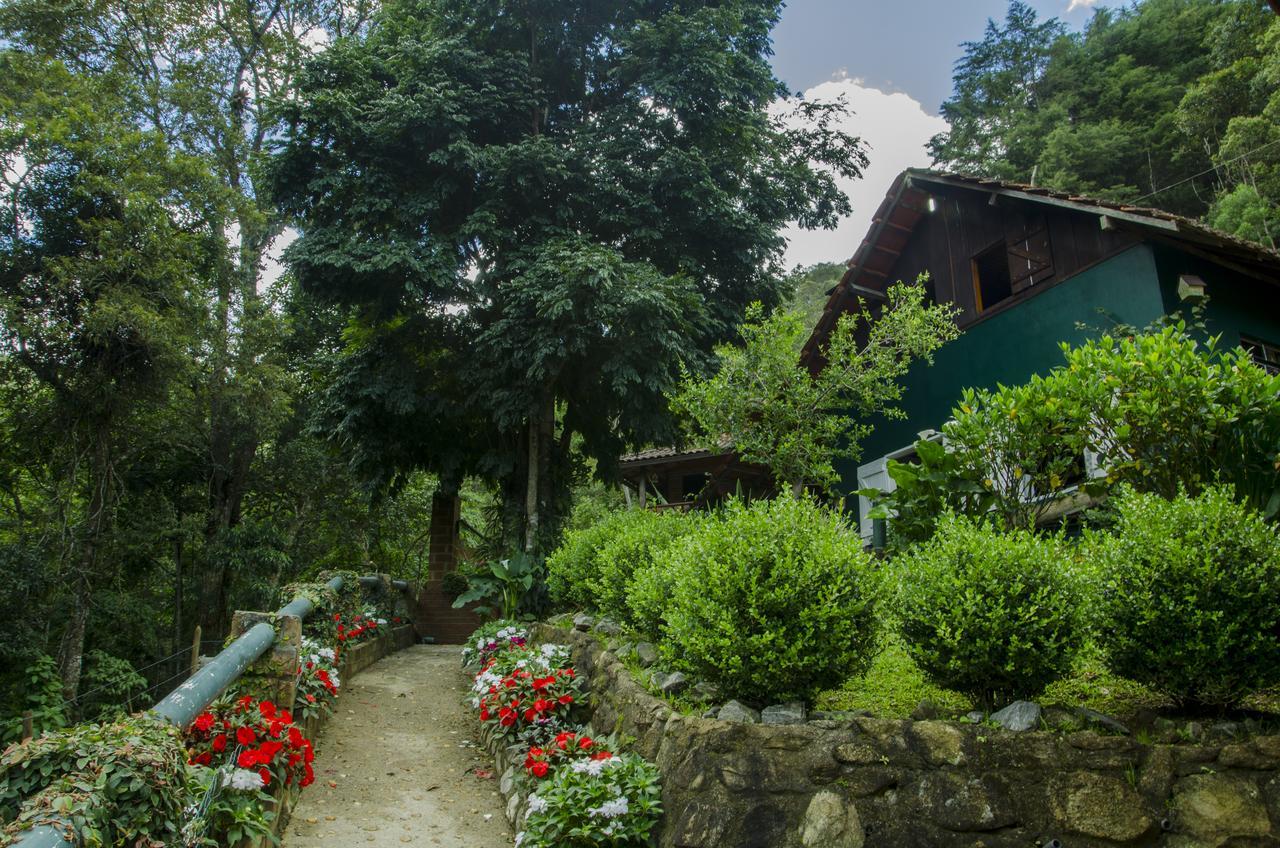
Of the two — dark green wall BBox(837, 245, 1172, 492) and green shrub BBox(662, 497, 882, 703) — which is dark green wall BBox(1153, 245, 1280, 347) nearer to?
dark green wall BBox(837, 245, 1172, 492)

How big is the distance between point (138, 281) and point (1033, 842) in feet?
43.6

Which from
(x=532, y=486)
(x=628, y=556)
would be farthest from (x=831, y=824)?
(x=532, y=486)

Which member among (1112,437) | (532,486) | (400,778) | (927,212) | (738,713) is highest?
(927,212)

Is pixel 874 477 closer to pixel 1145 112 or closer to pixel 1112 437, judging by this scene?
pixel 1112 437

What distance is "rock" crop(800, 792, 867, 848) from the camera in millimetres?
3508

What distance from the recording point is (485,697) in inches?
269

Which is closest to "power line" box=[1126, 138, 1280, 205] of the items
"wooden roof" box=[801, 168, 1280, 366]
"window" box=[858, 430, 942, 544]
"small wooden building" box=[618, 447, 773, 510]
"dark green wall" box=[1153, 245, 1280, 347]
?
"wooden roof" box=[801, 168, 1280, 366]

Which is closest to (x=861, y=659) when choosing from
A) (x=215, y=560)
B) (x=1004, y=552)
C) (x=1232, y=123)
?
(x=1004, y=552)

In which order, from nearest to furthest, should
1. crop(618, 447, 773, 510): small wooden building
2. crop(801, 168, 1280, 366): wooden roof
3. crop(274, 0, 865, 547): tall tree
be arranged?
crop(801, 168, 1280, 366): wooden roof
crop(274, 0, 865, 547): tall tree
crop(618, 447, 773, 510): small wooden building

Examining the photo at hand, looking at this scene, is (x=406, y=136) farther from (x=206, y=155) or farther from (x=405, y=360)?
(x=206, y=155)

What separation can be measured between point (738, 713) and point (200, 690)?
280 centimetres

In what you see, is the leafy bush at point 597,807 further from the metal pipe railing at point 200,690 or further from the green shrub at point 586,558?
the green shrub at point 586,558

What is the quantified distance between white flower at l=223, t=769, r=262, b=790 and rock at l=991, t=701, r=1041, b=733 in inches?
146

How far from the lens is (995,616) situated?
353 cm
